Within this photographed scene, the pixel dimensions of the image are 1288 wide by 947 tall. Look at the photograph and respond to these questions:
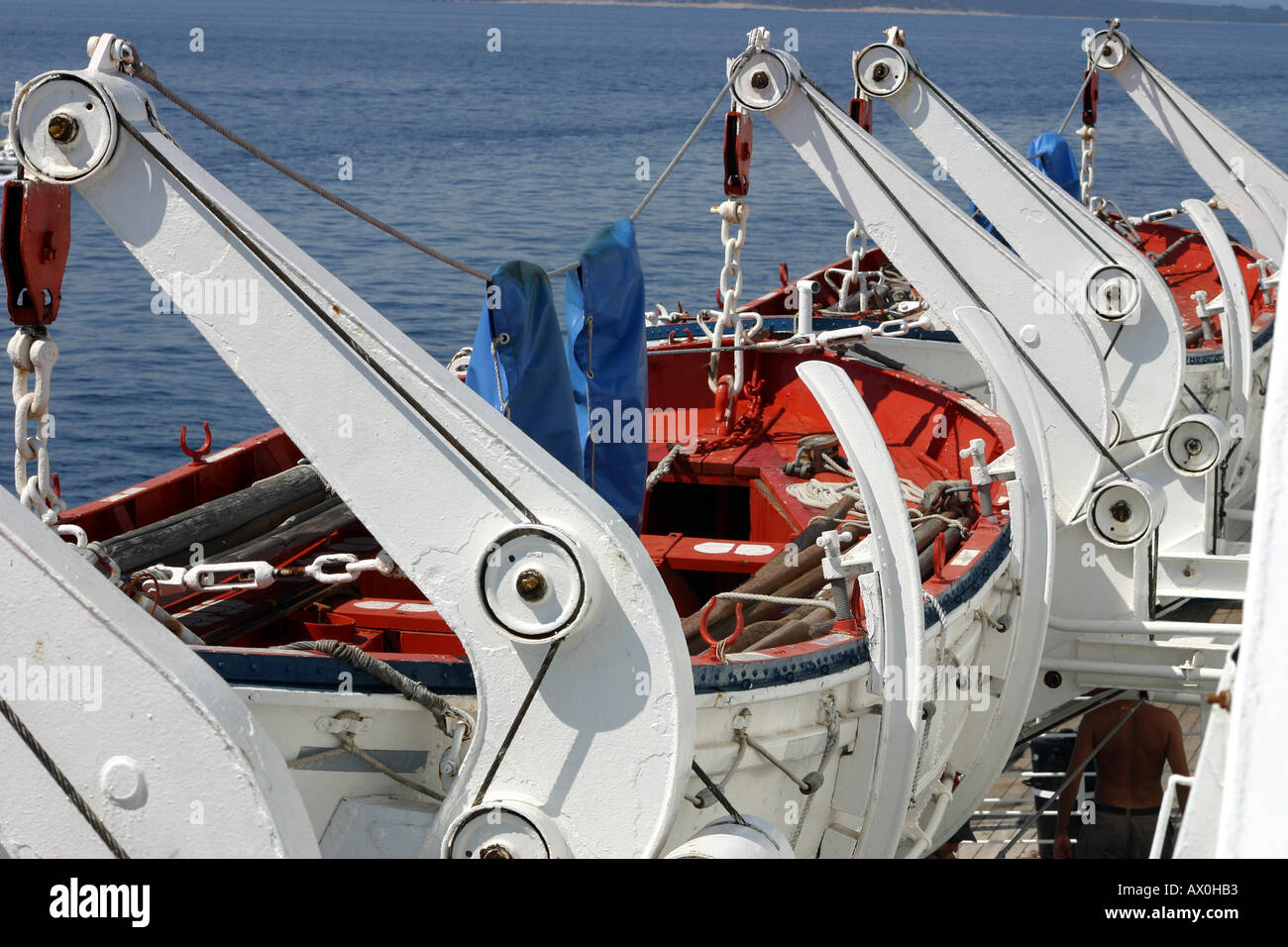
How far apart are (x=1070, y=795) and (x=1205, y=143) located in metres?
7.61

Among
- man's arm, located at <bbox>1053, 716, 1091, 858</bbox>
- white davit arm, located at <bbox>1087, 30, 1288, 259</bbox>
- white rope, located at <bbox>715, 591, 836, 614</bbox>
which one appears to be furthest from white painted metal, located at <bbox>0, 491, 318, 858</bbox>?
white davit arm, located at <bbox>1087, 30, 1288, 259</bbox>

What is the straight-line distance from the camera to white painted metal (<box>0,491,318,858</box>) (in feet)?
12.0

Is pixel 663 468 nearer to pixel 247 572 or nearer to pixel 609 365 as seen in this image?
pixel 609 365

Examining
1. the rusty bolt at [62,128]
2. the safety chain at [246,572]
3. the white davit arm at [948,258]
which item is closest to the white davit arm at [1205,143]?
the white davit arm at [948,258]

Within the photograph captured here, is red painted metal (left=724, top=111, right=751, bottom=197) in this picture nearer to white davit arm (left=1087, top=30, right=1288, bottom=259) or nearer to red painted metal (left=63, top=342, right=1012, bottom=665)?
red painted metal (left=63, top=342, right=1012, bottom=665)

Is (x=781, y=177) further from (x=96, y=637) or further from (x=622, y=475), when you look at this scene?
(x=96, y=637)

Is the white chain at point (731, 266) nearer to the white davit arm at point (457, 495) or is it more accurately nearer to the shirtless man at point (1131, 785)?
the shirtless man at point (1131, 785)

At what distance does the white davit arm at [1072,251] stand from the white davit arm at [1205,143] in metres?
3.86

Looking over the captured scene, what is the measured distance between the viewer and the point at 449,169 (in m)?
40.1

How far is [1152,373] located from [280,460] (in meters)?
5.45

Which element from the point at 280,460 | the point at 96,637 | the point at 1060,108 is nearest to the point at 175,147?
the point at 96,637

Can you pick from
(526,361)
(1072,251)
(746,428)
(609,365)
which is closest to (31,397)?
(526,361)

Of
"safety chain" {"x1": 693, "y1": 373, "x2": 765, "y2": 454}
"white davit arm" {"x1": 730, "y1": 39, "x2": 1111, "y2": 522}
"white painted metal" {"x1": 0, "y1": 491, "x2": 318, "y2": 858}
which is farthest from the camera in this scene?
"safety chain" {"x1": 693, "y1": 373, "x2": 765, "y2": 454}

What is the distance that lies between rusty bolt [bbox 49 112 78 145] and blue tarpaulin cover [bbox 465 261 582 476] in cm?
205
